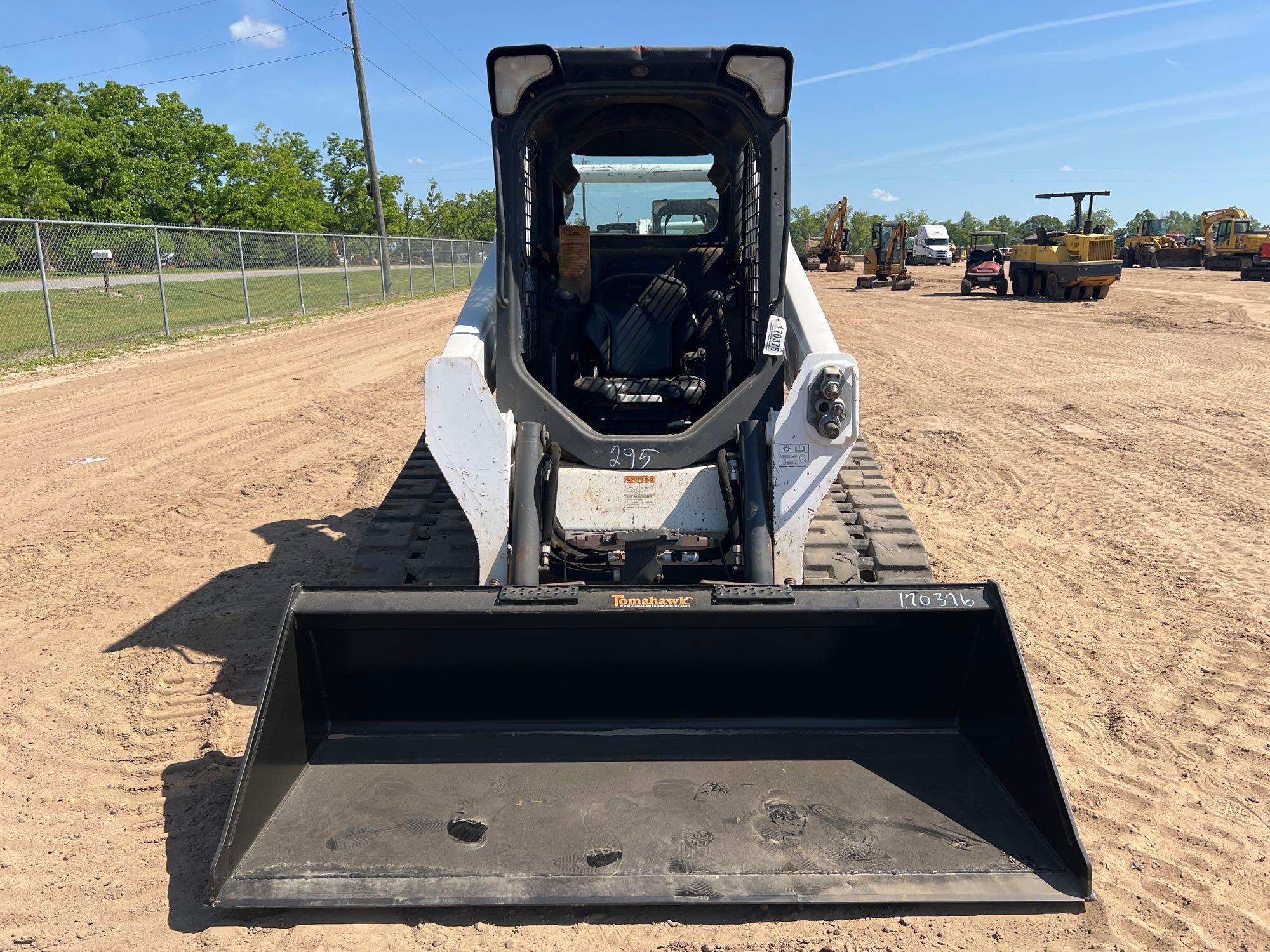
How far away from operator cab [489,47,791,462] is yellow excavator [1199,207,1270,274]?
36.9 meters

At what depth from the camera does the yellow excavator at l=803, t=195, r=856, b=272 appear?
41406 millimetres

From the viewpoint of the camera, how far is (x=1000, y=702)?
2900 millimetres

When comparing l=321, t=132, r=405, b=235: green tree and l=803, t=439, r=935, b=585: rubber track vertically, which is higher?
l=321, t=132, r=405, b=235: green tree

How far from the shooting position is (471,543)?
4.04m

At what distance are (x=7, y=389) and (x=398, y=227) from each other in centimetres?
4433

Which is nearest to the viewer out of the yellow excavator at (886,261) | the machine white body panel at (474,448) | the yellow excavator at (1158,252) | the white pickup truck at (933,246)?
the machine white body panel at (474,448)

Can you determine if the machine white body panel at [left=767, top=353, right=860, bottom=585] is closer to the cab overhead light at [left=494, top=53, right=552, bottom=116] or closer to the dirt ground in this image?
the dirt ground

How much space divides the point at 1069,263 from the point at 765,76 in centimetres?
2379

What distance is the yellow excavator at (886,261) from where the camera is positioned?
3278 centimetres

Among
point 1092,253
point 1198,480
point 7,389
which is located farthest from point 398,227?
point 1198,480

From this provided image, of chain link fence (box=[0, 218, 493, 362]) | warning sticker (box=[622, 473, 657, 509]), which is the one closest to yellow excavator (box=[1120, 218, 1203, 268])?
chain link fence (box=[0, 218, 493, 362])

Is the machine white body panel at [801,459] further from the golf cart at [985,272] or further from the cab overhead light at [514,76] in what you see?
the golf cart at [985,272]

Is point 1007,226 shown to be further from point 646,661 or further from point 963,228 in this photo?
point 646,661

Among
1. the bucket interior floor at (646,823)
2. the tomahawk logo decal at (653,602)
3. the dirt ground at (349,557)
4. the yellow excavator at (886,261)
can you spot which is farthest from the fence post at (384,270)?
the tomahawk logo decal at (653,602)
